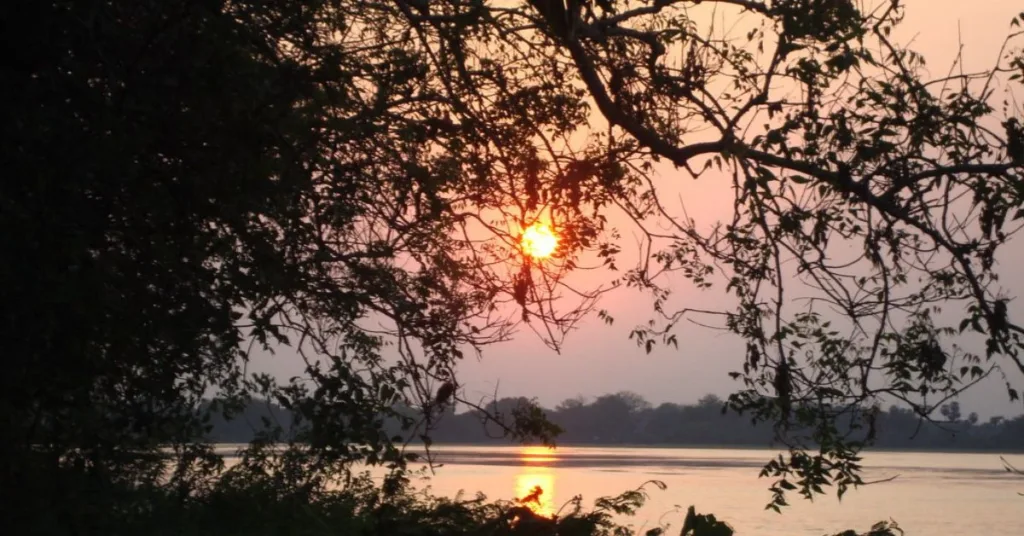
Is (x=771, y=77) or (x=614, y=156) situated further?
(x=614, y=156)

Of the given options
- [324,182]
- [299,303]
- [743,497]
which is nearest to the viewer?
[324,182]

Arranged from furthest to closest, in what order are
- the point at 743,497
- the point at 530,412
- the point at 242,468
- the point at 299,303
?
the point at 743,497
the point at 242,468
the point at 530,412
the point at 299,303

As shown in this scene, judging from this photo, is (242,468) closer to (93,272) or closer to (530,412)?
(530,412)

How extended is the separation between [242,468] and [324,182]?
17.6ft

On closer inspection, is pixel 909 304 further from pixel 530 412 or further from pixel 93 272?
pixel 93 272

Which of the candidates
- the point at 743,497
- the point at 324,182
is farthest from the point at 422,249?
the point at 743,497

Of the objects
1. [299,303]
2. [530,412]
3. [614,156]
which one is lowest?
[530,412]

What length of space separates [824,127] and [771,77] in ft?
1.27

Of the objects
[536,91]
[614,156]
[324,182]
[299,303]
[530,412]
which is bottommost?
[530,412]

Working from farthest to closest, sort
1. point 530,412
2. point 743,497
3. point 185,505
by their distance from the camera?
point 743,497 → point 185,505 → point 530,412

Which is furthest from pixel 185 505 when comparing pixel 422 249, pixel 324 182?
pixel 324 182

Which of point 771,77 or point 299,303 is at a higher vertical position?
point 771,77

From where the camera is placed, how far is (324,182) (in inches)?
237

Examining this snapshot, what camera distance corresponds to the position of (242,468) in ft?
35.0
